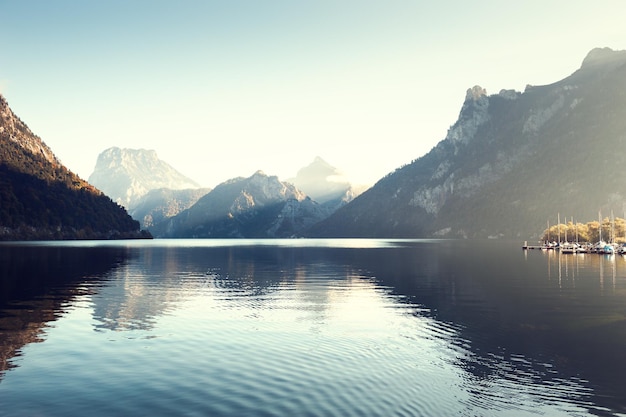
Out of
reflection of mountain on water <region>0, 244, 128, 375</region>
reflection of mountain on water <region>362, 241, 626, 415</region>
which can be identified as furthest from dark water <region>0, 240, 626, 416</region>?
reflection of mountain on water <region>0, 244, 128, 375</region>

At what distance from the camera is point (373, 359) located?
34250 millimetres

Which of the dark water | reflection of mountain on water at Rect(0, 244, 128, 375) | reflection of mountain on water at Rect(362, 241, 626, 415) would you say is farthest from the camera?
reflection of mountain on water at Rect(0, 244, 128, 375)

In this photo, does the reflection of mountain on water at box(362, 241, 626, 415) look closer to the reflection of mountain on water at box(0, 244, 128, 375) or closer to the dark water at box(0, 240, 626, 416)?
the dark water at box(0, 240, 626, 416)

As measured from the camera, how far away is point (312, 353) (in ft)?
117

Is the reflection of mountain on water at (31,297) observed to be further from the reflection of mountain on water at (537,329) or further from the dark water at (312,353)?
the reflection of mountain on water at (537,329)

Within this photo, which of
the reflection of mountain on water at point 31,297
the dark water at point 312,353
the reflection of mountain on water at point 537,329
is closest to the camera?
the dark water at point 312,353

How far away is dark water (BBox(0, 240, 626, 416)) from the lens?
987 inches

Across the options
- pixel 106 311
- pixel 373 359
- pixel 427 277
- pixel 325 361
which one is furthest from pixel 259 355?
pixel 427 277

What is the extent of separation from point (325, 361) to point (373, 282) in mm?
58007

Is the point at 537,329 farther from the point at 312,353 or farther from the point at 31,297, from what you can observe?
the point at 31,297

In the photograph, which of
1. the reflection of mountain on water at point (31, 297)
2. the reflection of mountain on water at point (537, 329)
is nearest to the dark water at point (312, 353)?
the reflection of mountain on water at point (537, 329)

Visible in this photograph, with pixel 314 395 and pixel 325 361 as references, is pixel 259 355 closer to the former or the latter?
pixel 325 361

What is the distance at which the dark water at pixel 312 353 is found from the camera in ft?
82.3

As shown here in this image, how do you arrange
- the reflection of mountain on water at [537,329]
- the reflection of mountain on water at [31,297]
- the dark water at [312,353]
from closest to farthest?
the dark water at [312,353] < the reflection of mountain on water at [537,329] < the reflection of mountain on water at [31,297]
